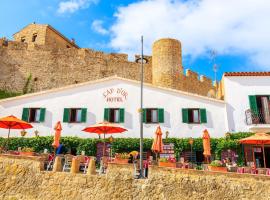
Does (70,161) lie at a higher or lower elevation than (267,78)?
lower

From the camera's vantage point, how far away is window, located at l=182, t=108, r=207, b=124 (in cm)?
2002

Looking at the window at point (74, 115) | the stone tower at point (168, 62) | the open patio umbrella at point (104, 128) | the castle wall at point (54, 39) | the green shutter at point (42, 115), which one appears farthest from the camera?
the castle wall at point (54, 39)

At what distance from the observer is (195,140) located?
19062mm

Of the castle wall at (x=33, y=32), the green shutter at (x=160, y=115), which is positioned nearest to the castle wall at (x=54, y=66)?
the castle wall at (x=33, y=32)

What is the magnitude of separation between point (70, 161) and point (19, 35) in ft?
97.0

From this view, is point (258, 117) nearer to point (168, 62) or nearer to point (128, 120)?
point (128, 120)

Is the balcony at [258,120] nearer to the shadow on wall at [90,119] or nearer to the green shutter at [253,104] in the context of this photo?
the green shutter at [253,104]

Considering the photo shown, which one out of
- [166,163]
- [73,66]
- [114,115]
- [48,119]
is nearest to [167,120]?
[114,115]

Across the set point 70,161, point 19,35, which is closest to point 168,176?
point 70,161

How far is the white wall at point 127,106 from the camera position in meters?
19.9

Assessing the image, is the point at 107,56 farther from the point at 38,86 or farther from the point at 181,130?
the point at 181,130

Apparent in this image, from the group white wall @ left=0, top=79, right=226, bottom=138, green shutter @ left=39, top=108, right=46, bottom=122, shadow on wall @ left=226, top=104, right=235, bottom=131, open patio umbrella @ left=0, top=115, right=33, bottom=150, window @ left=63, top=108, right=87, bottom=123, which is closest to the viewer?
open patio umbrella @ left=0, top=115, right=33, bottom=150

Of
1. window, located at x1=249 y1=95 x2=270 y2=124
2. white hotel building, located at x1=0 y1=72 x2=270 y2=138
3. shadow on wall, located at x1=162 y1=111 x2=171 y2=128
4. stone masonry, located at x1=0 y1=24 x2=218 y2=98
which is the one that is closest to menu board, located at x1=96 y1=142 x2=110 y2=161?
white hotel building, located at x1=0 y1=72 x2=270 y2=138

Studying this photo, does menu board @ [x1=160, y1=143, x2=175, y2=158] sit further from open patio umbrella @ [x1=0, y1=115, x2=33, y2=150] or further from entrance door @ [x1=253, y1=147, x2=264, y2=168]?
open patio umbrella @ [x1=0, y1=115, x2=33, y2=150]
